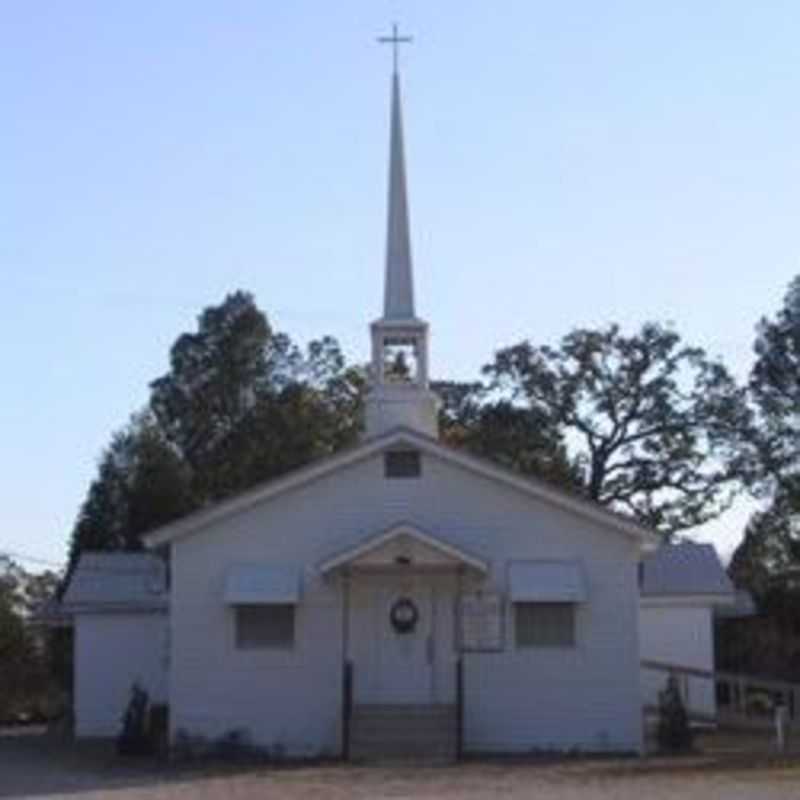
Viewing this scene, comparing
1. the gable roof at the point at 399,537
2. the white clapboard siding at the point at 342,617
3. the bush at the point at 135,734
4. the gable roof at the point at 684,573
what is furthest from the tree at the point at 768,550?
the bush at the point at 135,734

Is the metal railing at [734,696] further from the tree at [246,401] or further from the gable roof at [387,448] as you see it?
the tree at [246,401]

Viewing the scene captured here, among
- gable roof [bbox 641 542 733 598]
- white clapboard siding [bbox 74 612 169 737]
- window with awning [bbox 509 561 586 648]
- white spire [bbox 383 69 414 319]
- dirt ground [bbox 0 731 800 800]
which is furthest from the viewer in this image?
gable roof [bbox 641 542 733 598]

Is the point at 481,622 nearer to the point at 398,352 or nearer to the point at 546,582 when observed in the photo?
the point at 546,582

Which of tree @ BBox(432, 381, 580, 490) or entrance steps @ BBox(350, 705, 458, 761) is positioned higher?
tree @ BBox(432, 381, 580, 490)

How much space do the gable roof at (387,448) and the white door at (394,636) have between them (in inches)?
85.8

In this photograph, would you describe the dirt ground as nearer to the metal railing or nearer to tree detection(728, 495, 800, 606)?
the metal railing

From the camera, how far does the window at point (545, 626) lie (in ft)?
120

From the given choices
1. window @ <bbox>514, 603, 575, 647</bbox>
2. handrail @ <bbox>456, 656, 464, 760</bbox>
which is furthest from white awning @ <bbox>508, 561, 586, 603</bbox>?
handrail @ <bbox>456, 656, 464, 760</bbox>

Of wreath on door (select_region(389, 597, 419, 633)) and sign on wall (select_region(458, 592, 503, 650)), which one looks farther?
wreath on door (select_region(389, 597, 419, 633))

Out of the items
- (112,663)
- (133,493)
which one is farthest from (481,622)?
(133,493)

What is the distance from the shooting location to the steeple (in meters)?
40.7

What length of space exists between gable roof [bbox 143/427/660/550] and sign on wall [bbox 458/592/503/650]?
2.01 m

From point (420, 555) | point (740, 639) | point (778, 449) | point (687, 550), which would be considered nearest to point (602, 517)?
point (420, 555)

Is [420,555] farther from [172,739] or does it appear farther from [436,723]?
[172,739]
